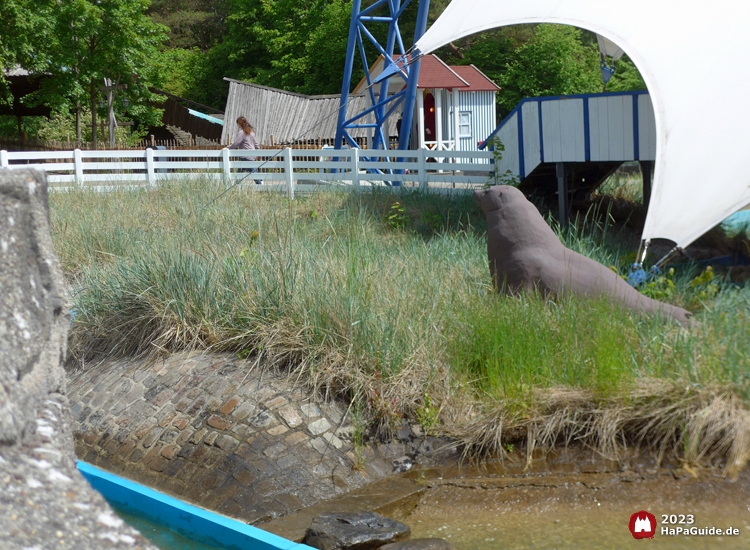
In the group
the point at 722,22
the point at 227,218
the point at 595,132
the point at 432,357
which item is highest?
the point at 722,22

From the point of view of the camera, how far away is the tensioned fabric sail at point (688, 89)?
8820 millimetres

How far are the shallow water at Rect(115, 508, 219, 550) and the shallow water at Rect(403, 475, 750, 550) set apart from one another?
4.39 ft

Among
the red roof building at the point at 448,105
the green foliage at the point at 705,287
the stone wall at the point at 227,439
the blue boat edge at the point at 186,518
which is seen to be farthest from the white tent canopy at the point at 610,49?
the blue boat edge at the point at 186,518

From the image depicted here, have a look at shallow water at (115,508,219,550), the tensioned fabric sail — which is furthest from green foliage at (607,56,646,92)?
shallow water at (115,508,219,550)

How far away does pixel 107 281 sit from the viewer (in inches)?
297

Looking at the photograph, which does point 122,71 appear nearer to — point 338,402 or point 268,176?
point 268,176

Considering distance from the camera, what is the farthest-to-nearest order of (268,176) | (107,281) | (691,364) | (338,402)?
(268,176) → (107,281) → (338,402) → (691,364)

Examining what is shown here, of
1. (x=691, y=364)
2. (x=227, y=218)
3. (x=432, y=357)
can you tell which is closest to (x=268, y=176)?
(x=227, y=218)

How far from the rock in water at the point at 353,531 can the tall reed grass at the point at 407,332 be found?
1141mm

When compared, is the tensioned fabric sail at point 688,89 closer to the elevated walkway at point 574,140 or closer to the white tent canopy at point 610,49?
the elevated walkway at point 574,140

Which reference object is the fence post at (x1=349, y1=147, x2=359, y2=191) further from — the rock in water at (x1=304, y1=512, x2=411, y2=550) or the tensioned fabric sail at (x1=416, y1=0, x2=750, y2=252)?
the rock in water at (x1=304, y1=512, x2=411, y2=550)

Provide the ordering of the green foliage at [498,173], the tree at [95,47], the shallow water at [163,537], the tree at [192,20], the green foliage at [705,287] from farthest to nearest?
the tree at [192,20] < the tree at [95,47] < the green foliage at [498,173] < the green foliage at [705,287] < the shallow water at [163,537]

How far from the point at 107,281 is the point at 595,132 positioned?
7.32m

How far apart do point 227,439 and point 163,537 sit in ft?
4.00
